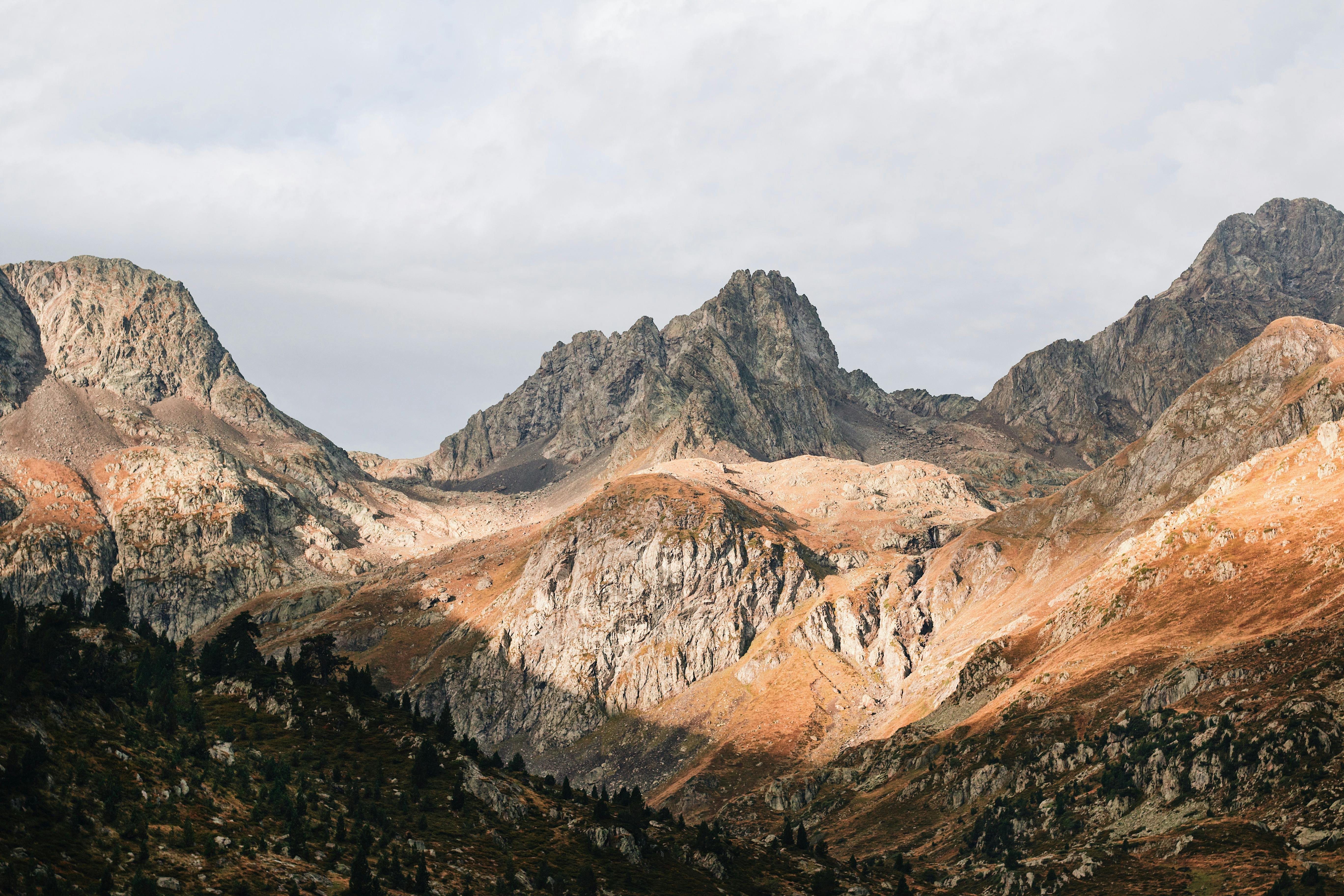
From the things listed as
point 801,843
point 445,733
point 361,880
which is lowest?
point 801,843

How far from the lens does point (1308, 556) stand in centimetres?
19938

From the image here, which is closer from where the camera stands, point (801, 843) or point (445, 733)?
point (445, 733)

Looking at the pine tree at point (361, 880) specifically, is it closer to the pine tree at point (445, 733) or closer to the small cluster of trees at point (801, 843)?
the pine tree at point (445, 733)

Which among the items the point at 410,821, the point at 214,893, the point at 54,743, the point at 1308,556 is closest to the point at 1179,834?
the point at 1308,556

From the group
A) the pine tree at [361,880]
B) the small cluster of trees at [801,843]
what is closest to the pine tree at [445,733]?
the pine tree at [361,880]

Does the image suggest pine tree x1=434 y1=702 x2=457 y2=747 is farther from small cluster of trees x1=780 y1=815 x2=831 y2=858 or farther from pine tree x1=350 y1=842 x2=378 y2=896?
small cluster of trees x1=780 y1=815 x2=831 y2=858

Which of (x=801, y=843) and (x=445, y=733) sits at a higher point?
(x=445, y=733)

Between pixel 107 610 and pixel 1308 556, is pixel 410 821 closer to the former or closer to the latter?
pixel 107 610

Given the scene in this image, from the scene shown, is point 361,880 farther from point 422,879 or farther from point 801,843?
point 801,843

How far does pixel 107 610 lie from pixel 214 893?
103m

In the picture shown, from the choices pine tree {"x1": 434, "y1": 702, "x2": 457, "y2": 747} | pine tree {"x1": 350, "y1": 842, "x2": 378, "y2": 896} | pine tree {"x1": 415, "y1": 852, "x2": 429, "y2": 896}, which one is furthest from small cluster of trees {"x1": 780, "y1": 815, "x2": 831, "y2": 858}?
pine tree {"x1": 350, "y1": 842, "x2": 378, "y2": 896}

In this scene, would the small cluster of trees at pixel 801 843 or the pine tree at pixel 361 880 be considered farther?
the small cluster of trees at pixel 801 843

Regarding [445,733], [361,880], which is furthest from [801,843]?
[361,880]

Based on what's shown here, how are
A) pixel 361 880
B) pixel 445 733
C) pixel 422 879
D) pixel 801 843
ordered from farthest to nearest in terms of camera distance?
pixel 801 843, pixel 445 733, pixel 422 879, pixel 361 880
